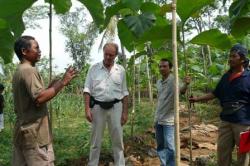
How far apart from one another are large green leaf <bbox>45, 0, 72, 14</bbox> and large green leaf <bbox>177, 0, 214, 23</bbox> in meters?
1.20

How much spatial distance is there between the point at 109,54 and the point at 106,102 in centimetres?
57

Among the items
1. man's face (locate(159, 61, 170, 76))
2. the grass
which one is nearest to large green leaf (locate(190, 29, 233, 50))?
man's face (locate(159, 61, 170, 76))

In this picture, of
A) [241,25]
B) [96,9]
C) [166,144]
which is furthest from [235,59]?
[96,9]

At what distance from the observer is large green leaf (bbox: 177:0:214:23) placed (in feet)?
12.0

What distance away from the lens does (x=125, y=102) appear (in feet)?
17.6

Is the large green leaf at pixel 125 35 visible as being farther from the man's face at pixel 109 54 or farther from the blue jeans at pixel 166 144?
the blue jeans at pixel 166 144

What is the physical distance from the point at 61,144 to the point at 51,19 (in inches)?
159

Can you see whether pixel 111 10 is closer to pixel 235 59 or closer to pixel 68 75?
pixel 68 75

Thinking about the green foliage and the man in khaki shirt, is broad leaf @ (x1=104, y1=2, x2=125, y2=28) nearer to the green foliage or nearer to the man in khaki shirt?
the man in khaki shirt

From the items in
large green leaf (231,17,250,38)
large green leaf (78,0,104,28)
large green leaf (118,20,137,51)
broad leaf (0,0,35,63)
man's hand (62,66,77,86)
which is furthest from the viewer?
large green leaf (118,20,137,51)

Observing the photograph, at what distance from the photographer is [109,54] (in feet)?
17.1

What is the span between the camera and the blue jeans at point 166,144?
5246 millimetres

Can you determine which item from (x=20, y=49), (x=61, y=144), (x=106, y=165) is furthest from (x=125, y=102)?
(x=61, y=144)

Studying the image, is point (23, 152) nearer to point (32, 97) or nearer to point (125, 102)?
point (32, 97)
